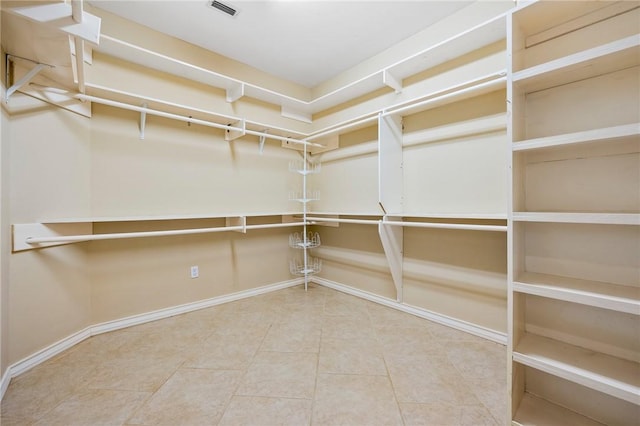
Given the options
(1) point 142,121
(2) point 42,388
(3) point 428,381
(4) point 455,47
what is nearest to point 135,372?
(2) point 42,388

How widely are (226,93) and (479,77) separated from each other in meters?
2.39

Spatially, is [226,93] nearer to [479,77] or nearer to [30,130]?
[30,130]

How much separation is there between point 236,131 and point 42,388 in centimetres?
233

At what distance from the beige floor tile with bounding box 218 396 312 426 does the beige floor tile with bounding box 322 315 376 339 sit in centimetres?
75

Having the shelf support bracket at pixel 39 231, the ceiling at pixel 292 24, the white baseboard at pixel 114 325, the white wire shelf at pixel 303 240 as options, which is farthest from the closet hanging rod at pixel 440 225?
the shelf support bracket at pixel 39 231

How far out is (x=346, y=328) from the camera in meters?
2.25

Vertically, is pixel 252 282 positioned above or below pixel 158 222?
below

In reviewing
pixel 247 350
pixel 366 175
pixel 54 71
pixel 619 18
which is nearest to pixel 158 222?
pixel 54 71

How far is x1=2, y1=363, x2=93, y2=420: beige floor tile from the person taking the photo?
4.37 ft

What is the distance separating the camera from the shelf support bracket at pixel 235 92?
2664 mm

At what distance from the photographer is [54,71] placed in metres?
1.70

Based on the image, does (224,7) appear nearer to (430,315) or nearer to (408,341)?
(408,341)

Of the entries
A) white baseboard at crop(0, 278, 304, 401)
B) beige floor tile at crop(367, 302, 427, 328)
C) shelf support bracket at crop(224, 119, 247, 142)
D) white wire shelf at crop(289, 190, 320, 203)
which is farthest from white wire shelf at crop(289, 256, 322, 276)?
shelf support bracket at crop(224, 119, 247, 142)

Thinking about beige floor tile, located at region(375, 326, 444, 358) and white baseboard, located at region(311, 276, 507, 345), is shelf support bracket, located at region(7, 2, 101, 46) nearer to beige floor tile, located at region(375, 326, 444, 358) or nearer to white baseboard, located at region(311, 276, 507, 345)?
beige floor tile, located at region(375, 326, 444, 358)
